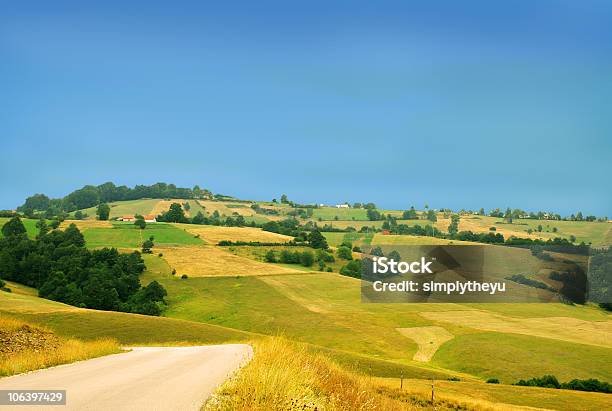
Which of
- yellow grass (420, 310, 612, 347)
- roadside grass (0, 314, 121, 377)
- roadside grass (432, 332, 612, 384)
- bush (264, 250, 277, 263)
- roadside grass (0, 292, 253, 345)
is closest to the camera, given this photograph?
roadside grass (0, 314, 121, 377)

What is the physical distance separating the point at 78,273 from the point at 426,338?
80.4 m

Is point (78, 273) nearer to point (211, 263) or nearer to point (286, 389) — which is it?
point (211, 263)

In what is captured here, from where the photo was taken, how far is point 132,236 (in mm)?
173375

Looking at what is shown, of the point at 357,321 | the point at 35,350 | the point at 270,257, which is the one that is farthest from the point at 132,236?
the point at 35,350

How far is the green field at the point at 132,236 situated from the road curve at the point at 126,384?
477 ft

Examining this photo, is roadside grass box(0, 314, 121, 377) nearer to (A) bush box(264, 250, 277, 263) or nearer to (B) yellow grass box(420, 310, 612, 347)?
(B) yellow grass box(420, 310, 612, 347)

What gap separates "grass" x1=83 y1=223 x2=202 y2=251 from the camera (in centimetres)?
16212

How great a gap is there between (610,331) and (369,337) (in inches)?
1947

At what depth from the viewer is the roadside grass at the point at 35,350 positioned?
61.7ft

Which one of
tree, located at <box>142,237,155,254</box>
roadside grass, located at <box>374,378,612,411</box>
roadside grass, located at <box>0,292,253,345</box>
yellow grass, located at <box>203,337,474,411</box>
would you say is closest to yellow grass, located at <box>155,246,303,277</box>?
tree, located at <box>142,237,155,254</box>

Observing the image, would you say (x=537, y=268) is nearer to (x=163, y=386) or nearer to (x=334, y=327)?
(x=334, y=327)

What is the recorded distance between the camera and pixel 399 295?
429 ft

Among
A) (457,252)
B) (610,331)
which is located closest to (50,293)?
(457,252)

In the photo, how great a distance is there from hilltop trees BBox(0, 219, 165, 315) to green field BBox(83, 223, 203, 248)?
10039 millimetres
